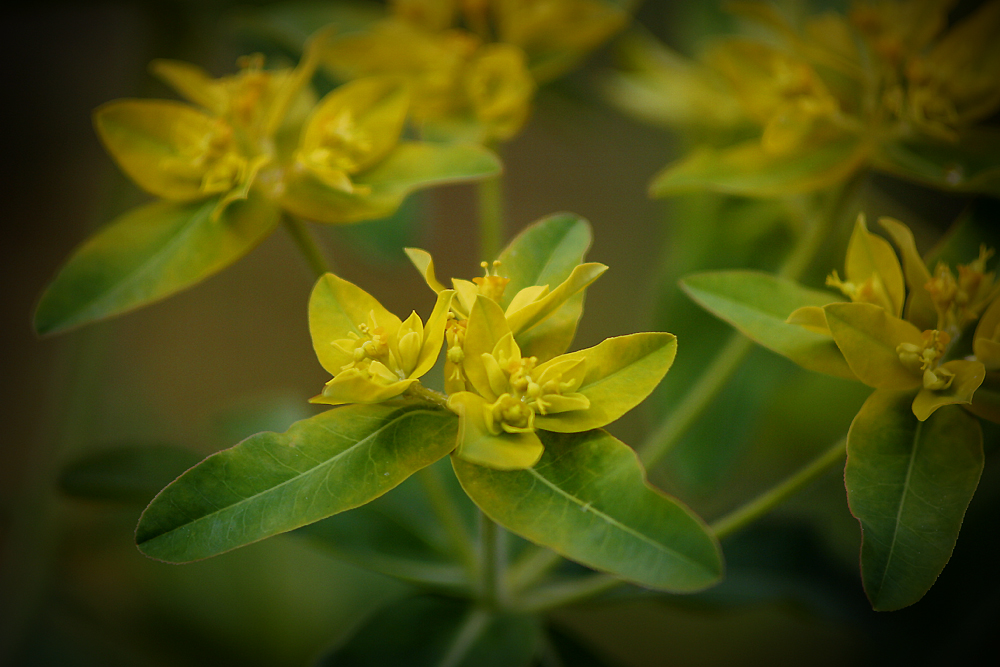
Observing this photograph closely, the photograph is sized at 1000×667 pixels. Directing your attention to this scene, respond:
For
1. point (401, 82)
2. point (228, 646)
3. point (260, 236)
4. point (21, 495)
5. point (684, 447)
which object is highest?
point (401, 82)

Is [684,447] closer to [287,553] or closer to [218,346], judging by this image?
[287,553]

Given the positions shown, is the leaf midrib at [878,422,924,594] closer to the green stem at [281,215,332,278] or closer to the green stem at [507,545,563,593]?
the green stem at [507,545,563,593]

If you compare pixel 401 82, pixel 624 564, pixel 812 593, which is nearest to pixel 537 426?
pixel 624 564

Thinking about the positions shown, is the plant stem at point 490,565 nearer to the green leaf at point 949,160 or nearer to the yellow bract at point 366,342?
the yellow bract at point 366,342

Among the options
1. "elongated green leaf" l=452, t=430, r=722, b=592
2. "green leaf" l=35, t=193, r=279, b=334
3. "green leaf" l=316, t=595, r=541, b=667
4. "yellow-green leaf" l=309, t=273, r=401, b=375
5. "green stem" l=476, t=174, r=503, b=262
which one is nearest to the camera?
"elongated green leaf" l=452, t=430, r=722, b=592

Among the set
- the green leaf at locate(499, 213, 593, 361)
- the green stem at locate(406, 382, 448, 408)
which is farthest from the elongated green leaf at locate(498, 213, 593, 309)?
the green stem at locate(406, 382, 448, 408)

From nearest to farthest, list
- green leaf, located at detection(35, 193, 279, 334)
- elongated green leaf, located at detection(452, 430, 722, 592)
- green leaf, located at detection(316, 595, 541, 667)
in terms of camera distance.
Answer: elongated green leaf, located at detection(452, 430, 722, 592) → green leaf, located at detection(35, 193, 279, 334) → green leaf, located at detection(316, 595, 541, 667)

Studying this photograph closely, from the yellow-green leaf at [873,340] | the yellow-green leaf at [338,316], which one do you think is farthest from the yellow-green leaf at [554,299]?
the yellow-green leaf at [873,340]
